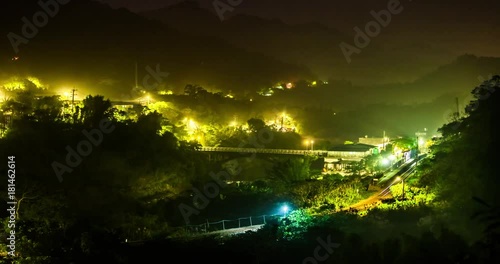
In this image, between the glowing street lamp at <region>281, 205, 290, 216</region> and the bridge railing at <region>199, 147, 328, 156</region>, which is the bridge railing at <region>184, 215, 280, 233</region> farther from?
the bridge railing at <region>199, 147, 328, 156</region>

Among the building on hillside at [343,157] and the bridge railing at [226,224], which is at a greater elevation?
the building on hillside at [343,157]

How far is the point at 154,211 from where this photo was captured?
1664 cm

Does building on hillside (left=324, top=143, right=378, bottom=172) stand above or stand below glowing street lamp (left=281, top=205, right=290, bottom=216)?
above

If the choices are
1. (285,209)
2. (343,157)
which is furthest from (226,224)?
(343,157)

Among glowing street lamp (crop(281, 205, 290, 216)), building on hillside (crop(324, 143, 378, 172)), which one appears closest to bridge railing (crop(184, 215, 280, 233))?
glowing street lamp (crop(281, 205, 290, 216))

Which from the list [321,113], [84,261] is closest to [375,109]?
[321,113]

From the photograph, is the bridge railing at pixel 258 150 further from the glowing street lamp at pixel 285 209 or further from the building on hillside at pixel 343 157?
the glowing street lamp at pixel 285 209

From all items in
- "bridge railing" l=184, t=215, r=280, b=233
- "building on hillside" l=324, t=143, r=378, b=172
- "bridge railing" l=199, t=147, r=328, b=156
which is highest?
"bridge railing" l=199, t=147, r=328, b=156

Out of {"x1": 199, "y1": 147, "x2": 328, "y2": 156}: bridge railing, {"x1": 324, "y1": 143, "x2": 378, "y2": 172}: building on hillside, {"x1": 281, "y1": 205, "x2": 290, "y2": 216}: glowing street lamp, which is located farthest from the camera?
{"x1": 199, "y1": 147, "x2": 328, "y2": 156}: bridge railing

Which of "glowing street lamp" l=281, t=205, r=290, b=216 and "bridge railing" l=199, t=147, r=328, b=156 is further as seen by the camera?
"bridge railing" l=199, t=147, r=328, b=156

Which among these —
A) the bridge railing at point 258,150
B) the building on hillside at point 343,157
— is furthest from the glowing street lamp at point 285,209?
the bridge railing at point 258,150

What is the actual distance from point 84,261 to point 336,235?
5.16 m

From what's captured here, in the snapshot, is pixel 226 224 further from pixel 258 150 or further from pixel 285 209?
pixel 258 150

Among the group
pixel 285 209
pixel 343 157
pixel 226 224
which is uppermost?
pixel 343 157
